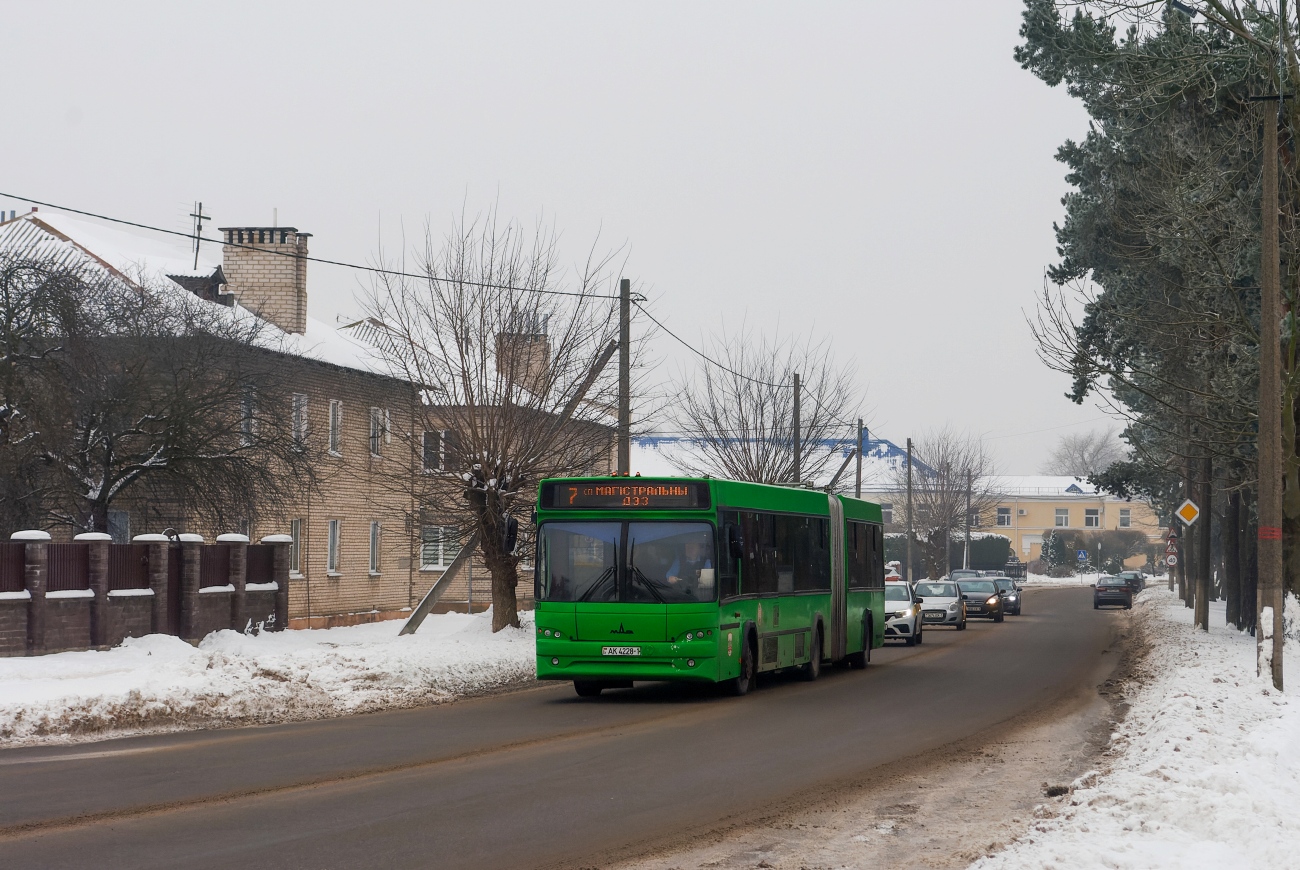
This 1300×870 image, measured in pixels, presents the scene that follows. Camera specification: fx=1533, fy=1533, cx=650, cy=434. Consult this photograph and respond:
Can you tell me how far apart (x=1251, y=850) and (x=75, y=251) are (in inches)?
1456

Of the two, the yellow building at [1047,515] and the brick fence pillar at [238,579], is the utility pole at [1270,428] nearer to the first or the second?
the brick fence pillar at [238,579]

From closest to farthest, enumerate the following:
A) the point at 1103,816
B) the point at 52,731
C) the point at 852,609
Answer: the point at 1103,816 → the point at 52,731 → the point at 852,609

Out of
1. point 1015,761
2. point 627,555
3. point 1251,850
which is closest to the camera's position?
point 1251,850

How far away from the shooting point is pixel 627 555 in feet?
65.3

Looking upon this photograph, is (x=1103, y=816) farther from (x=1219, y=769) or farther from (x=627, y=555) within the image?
(x=627, y=555)

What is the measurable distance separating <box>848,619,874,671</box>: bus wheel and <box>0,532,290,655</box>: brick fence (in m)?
11.2

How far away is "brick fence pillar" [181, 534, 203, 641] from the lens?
26656mm

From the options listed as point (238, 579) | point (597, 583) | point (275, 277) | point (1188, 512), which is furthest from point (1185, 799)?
point (275, 277)

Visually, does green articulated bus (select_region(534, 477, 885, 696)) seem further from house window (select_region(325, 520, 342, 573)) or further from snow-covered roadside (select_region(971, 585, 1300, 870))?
house window (select_region(325, 520, 342, 573))

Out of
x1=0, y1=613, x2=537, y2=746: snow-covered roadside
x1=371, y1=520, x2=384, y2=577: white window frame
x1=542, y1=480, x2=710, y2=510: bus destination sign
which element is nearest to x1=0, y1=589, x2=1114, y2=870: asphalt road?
x1=0, y1=613, x2=537, y2=746: snow-covered roadside

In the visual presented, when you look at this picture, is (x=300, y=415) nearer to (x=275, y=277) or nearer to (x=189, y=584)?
(x=275, y=277)

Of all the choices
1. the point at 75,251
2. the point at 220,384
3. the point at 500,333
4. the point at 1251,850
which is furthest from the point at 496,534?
the point at 1251,850

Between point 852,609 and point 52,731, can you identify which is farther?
point 852,609

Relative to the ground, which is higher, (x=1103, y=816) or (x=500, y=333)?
(x=500, y=333)
